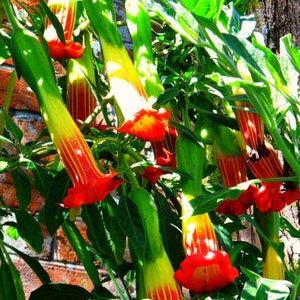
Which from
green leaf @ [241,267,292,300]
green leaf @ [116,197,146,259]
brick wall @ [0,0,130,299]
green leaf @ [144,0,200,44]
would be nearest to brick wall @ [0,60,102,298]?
brick wall @ [0,0,130,299]

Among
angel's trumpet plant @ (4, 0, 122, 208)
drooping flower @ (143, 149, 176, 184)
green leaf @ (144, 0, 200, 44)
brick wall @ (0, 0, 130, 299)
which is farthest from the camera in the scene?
brick wall @ (0, 0, 130, 299)

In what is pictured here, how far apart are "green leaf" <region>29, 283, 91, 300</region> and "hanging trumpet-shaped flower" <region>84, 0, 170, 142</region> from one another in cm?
27

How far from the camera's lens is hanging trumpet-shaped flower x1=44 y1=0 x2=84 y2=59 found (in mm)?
936

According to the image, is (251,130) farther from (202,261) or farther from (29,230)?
(29,230)

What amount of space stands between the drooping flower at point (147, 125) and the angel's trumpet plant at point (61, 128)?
0.05 metres

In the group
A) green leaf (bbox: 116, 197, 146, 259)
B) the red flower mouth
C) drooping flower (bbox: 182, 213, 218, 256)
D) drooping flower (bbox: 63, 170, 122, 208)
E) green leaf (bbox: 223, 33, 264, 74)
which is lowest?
drooping flower (bbox: 182, 213, 218, 256)

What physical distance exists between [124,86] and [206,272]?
23cm

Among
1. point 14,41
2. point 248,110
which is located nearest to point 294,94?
point 248,110

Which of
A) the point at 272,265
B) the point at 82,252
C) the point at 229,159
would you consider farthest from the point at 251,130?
the point at 82,252

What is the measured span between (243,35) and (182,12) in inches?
6.8

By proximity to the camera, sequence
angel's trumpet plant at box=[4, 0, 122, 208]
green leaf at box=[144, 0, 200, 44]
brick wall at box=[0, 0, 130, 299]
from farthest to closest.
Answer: brick wall at box=[0, 0, 130, 299] < angel's trumpet plant at box=[4, 0, 122, 208] < green leaf at box=[144, 0, 200, 44]

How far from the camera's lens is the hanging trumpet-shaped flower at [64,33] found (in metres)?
0.94

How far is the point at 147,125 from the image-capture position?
2.68ft

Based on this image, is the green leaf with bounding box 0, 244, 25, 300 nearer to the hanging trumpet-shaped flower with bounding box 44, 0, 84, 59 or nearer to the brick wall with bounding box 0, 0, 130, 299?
the hanging trumpet-shaped flower with bounding box 44, 0, 84, 59
